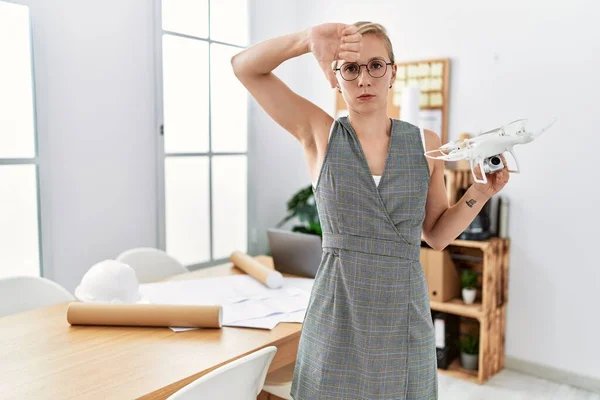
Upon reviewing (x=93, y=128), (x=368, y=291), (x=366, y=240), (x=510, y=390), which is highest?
(x=93, y=128)

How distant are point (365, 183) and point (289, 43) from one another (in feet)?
1.18

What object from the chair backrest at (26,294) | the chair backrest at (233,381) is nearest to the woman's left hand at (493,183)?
the chair backrest at (233,381)

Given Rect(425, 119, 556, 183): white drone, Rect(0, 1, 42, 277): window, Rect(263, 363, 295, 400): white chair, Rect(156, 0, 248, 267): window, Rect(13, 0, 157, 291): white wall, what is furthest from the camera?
Rect(156, 0, 248, 267): window

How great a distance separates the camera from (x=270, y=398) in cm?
192

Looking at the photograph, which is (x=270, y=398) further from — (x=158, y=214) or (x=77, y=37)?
(x=77, y=37)

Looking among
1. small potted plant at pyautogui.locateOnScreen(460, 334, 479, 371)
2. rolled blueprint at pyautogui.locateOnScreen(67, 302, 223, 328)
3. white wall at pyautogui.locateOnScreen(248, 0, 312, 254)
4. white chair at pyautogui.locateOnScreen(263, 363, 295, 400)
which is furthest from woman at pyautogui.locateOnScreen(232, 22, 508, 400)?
white wall at pyautogui.locateOnScreen(248, 0, 312, 254)

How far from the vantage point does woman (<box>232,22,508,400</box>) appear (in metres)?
1.19

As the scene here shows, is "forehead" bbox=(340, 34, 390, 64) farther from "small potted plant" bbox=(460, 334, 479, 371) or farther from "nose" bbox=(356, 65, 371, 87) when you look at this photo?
"small potted plant" bbox=(460, 334, 479, 371)

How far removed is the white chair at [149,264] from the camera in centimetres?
236

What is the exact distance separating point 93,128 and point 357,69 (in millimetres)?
1971

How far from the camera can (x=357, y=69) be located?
3.99 feet

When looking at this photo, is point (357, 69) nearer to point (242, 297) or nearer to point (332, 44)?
point (332, 44)

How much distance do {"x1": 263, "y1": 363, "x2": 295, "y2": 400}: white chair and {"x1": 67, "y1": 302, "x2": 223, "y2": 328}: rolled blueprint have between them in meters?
0.36

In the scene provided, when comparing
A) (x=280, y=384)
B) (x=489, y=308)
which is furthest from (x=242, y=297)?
(x=489, y=308)
